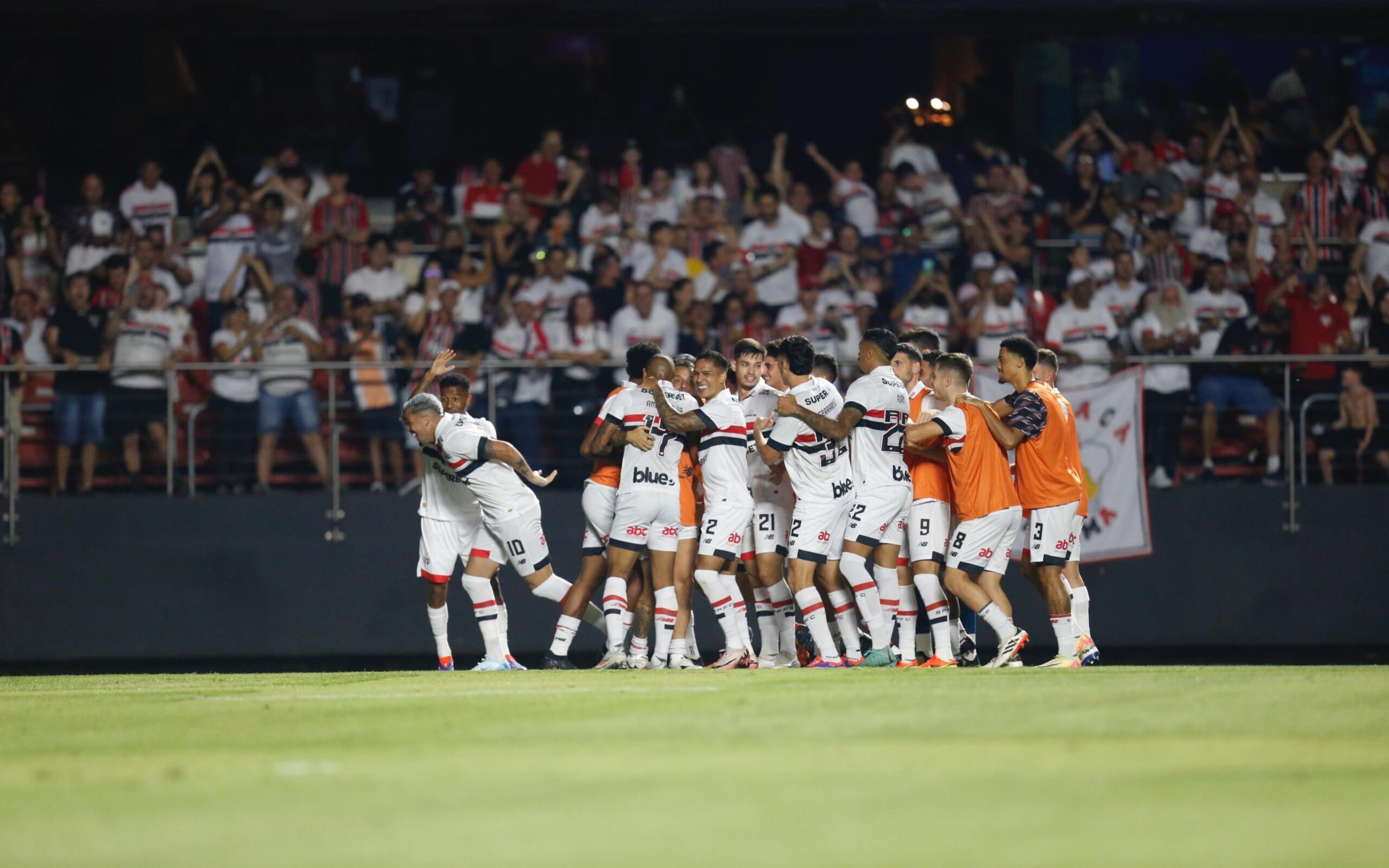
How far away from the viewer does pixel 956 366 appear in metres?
12.2

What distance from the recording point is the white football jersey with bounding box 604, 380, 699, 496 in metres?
12.8

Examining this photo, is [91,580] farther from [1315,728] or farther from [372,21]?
[1315,728]

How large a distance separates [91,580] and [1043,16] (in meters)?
12.0

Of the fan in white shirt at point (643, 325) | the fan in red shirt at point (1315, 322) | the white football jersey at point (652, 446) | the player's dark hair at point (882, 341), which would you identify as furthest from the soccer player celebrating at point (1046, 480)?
the fan in red shirt at point (1315, 322)

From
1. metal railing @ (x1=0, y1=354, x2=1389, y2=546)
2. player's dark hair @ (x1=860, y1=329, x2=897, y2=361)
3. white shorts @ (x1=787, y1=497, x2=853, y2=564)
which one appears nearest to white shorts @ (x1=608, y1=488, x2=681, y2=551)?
white shorts @ (x1=787, y1=497, x2=853, y2=564)

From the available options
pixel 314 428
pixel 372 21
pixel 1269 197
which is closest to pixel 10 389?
pixel 314 428

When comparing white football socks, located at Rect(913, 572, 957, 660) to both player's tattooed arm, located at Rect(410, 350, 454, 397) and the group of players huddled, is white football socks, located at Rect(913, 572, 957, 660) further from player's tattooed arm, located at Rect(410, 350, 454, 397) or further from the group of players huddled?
player's tattooed arm, located at Rect(410, 350, 454, 397)

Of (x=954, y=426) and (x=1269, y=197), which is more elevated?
(x=1269, y=197)

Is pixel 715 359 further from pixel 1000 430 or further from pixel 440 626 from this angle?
pixel 440 626

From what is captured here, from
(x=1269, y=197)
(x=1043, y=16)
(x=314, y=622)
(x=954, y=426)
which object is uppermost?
(x=1043, y=16)

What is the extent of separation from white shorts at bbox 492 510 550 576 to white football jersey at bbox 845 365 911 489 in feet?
8.15

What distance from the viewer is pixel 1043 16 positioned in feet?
64.0

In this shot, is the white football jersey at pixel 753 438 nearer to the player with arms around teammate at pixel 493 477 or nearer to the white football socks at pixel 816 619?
the white football socks at pixel 816 619

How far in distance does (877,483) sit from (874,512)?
0.72ft
